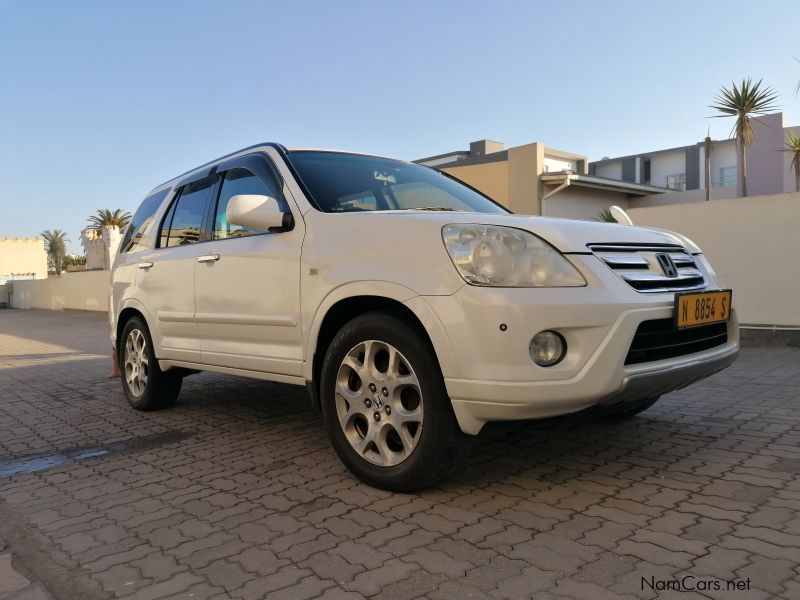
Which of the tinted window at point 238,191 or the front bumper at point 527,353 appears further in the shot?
the tinted window at point 238,191

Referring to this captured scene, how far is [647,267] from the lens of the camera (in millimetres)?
3080

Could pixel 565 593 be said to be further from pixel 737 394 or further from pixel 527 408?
pixel 737 394

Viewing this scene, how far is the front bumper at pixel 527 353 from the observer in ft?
8.79

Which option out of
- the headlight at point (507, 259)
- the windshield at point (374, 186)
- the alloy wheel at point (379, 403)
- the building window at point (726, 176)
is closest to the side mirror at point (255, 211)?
the windshield at point (374, 186)

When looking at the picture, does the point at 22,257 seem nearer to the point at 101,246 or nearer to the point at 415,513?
the point at 101,246

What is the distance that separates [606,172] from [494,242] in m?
40.9

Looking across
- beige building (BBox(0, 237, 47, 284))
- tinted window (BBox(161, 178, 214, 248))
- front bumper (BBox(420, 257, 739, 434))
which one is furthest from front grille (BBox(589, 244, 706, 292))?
beige building (BBox(0, 237, 47, 284))

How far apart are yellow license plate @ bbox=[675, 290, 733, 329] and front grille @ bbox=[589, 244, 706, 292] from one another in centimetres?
7

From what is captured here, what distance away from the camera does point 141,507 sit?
3188mm

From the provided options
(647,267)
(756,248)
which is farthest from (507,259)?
(756,248)

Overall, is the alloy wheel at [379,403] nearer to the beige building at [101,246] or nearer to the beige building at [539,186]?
the beige building at [539,186]

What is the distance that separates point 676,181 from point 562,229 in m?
38.9

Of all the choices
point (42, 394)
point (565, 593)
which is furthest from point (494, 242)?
point (42, 394)

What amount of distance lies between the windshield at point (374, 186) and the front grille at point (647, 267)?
1219 mm
